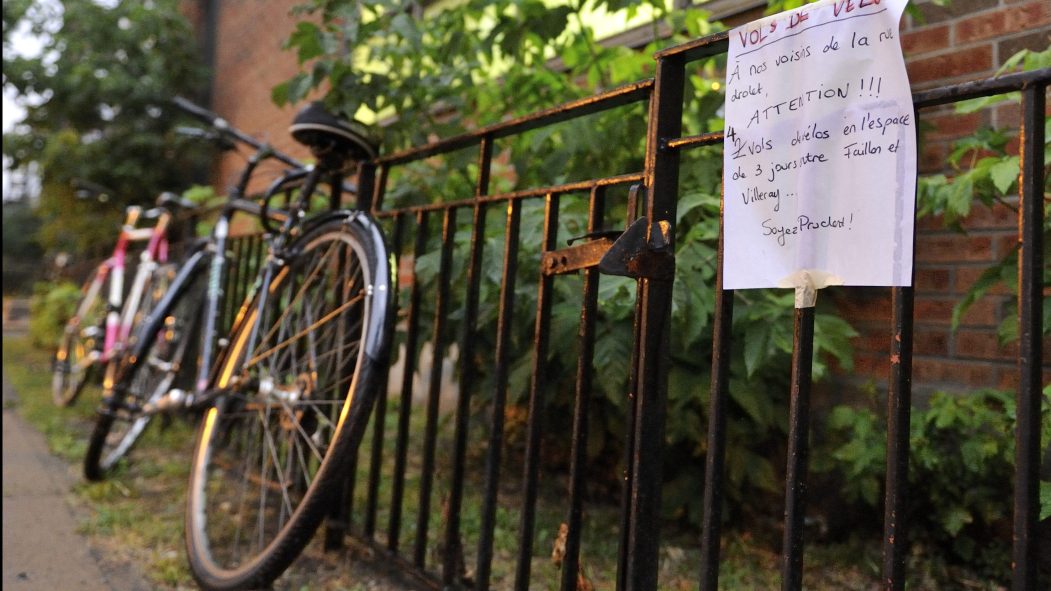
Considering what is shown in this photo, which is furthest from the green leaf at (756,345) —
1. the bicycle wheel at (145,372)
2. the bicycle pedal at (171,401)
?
the bicycle wheel at (145,372)

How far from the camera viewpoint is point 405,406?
2014 millimetres

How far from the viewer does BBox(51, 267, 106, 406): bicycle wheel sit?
4.37 m

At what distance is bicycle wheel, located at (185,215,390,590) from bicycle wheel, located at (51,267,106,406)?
88.5 inches

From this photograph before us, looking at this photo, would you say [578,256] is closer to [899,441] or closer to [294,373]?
[899,441]

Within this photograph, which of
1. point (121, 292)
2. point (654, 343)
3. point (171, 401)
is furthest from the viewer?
point (121, 292)

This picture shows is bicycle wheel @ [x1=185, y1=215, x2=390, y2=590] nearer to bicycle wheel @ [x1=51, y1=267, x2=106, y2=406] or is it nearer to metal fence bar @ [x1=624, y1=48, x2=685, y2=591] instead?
metal fence bar @ [x1=624, y1=48, x2=685, y2=591]

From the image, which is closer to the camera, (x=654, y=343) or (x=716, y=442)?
(x=716, y=442)

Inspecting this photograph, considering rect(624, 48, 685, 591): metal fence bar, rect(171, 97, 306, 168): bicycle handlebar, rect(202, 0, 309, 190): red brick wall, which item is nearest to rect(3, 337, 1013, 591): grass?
rect(624, 48, 685, 591): metal fence bar

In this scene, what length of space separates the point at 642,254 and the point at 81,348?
4990mm

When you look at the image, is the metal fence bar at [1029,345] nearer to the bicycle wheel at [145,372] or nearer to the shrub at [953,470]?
the shrub at [953,470]

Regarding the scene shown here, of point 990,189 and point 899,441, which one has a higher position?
point 990,189

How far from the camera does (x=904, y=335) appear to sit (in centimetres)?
101

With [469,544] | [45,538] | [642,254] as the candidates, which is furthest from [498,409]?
[45,538]

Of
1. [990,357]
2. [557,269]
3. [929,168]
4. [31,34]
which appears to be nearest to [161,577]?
[557,269]
